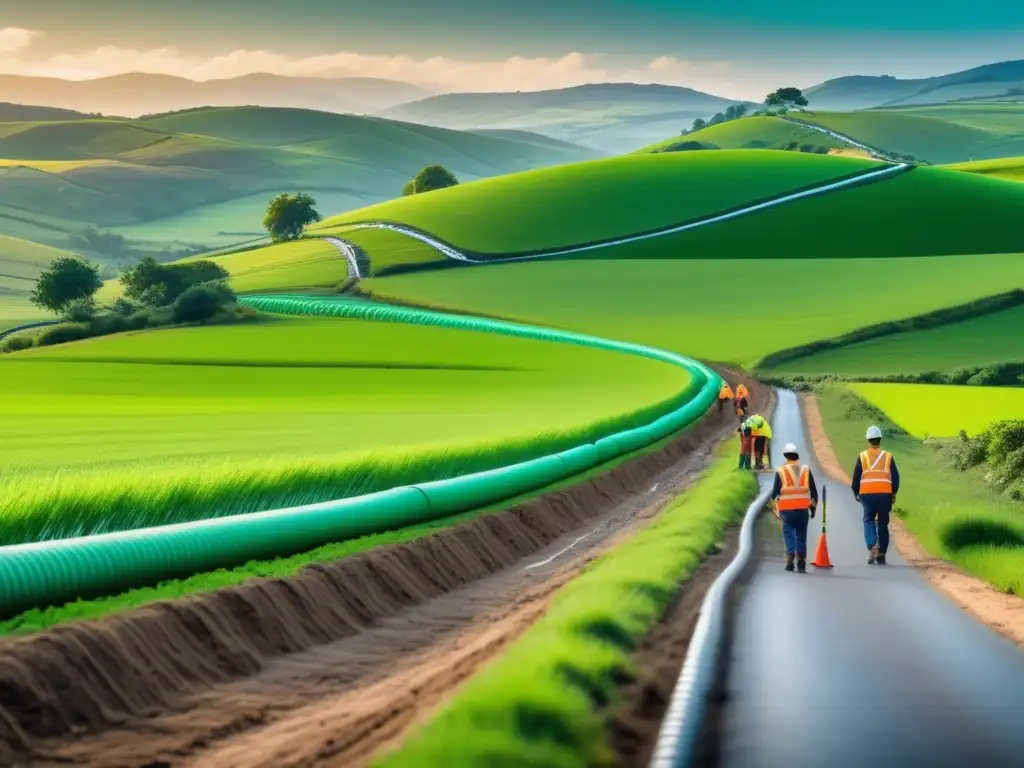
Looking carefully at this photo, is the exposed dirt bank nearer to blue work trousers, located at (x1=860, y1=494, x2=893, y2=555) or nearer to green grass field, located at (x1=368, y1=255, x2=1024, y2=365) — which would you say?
blue work trousers, located at (x1=860, y1=494, x2=893, y2=555)

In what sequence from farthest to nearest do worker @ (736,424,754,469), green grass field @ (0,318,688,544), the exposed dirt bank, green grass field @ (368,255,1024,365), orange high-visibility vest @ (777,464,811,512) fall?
green grass field @ (368,255,1024,365) < worker @ (736,424,754,469) < orange high-visibility vest @ (777,464,811,512) < green grass field @ (0,318,688,544) < the exposed dirt bank

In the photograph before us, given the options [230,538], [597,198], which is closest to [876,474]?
[230,538]

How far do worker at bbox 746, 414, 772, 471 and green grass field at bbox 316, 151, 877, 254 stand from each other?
96.6 meters

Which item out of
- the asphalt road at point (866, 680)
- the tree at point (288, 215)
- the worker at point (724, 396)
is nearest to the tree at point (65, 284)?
the tree at point (288, 215)

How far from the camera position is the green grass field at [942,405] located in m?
61.3

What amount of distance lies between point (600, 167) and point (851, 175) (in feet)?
105

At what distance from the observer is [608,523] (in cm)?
3181

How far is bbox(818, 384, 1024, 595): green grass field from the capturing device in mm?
25203

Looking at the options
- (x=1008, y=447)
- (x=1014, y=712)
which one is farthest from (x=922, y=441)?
(x=1014, y=712)

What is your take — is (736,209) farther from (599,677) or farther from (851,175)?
(599,677)

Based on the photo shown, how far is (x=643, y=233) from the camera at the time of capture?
145250 millimetres

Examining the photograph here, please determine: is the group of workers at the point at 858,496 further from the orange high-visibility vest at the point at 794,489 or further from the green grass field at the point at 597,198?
the green grass field at the point at 597,198

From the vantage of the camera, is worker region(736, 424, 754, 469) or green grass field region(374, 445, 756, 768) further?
worker region(736, 424, 754, 469)

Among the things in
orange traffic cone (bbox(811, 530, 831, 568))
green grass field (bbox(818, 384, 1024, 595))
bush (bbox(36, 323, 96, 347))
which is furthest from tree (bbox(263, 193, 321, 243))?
orange traffic cone (bbox(811, 530, 831, 568))
